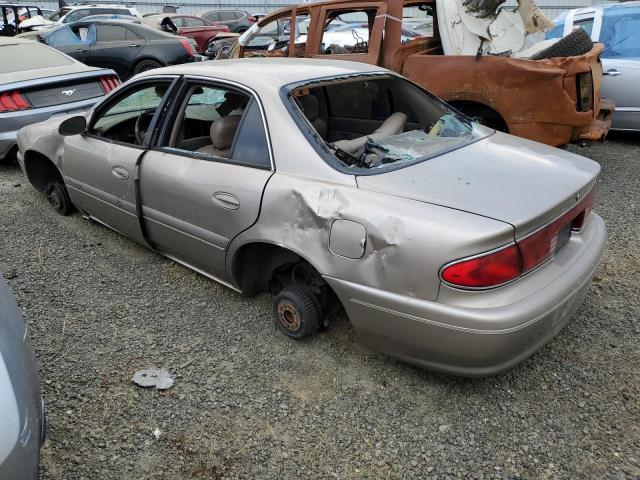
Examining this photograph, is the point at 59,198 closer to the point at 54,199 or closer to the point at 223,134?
the point at 54,199

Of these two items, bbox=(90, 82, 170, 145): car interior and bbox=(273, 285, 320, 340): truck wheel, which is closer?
bbox=(273, 285, 320, 340): truck wheel

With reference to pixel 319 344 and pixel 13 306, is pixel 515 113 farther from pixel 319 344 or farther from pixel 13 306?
pixel 13 306

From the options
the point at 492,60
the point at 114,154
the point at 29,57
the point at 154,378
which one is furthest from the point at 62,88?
the point at 492,60

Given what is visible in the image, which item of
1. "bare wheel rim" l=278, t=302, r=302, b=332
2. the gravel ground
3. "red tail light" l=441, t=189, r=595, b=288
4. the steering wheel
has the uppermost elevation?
the steering wheel

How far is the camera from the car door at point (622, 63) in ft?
19.5

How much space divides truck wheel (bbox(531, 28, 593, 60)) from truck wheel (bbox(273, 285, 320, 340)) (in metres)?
3.79

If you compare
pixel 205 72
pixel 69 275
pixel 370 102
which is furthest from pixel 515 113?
pixel 69 275

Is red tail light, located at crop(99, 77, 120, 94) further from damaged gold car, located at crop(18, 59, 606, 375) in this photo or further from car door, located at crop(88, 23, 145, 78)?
car door, located at crop(88, 23, 145, 78)

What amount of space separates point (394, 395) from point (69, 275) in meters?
2.40

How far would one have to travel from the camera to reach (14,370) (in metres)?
1.74

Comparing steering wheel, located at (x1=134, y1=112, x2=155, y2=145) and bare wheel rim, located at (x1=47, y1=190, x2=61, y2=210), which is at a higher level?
steering wheel, located at (x1=134, y1=112, x2=155, y2=145)

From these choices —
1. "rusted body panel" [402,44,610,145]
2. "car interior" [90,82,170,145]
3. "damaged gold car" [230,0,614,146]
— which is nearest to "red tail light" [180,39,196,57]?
"damaged gold car" [230,0,614,146]

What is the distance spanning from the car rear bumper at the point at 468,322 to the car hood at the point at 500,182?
29 cm

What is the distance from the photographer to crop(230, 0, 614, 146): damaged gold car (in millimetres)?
4738
